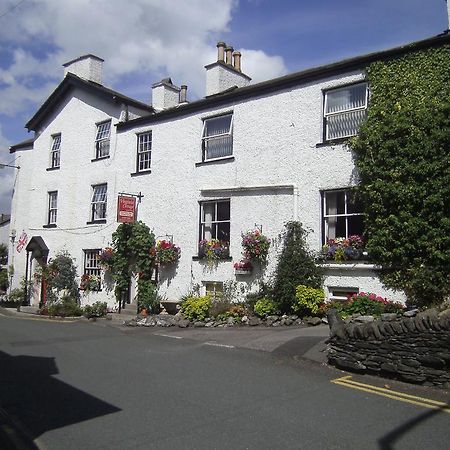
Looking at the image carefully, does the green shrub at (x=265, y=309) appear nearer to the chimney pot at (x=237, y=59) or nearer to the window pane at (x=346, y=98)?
the window pane at (x=346, y=98)

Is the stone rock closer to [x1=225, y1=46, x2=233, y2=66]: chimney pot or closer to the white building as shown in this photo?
the white building

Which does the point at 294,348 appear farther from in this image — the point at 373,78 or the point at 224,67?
the point at 224,67

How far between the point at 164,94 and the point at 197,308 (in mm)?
11066

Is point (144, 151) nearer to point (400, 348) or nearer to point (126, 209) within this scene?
point (126, 209)

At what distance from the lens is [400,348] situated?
25.5 ft

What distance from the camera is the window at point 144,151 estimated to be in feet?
64.3

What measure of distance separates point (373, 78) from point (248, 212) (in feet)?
17.9

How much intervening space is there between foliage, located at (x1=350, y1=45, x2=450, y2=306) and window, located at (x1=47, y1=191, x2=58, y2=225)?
16.6m

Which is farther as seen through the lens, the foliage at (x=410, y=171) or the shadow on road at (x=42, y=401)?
the foliage at (x=410, y=171)

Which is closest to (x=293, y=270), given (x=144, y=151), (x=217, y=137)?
(x=217, y=137)

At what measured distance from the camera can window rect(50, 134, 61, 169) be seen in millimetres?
24517

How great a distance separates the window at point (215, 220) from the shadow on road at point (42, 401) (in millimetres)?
8355

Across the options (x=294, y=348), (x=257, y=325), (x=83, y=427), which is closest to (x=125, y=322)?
(x=257, y=325)

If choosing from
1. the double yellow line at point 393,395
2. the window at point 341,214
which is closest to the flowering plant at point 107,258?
the window at point 341,214
